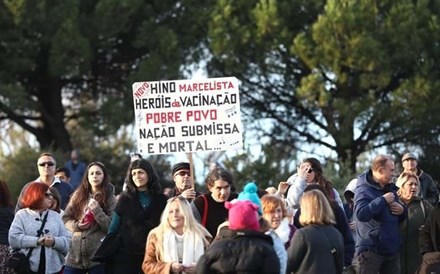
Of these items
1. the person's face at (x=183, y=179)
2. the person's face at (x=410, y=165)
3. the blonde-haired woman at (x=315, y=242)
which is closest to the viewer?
the blonde-haired woman at (x=315, y=242)

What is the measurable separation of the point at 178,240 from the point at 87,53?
53.7ft

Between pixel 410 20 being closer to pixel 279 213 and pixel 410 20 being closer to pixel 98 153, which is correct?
pixel 98 153

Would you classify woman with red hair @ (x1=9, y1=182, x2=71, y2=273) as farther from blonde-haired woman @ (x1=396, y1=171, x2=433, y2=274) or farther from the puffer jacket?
blonde-haired woman @ (x1=396, y1=171, x2=433, y2=274)

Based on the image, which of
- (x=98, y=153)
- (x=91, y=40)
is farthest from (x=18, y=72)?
(x=98, y=153)

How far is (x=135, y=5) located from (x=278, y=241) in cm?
1756

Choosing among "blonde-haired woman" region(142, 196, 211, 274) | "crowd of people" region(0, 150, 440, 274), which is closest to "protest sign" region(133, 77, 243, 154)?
"crowd of people" region(0, 150, 440, 274)

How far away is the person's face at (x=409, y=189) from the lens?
1346 centimetres

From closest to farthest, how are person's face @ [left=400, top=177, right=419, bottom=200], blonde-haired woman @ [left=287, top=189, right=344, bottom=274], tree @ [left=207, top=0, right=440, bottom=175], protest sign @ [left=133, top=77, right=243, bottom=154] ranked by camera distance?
blonde-haired woman @ [left=287, top=189, right=344, bottom=274] → person's face @ [left=400, top=177, right=419, bottom=200] → protest sign @ [left=133, top=77, right=243, bottom=154] → tree @ [left=207, top=0, right=440, bottom=175]

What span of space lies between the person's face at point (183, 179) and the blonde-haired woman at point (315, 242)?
286cm

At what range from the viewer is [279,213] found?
1037 centimetres

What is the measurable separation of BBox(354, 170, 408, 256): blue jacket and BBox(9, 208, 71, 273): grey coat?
3.14 metres

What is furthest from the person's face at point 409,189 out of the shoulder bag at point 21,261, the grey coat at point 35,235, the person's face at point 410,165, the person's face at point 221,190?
the shoulder bag at point 21,261

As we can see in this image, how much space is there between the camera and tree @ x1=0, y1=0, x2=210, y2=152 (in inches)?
1024

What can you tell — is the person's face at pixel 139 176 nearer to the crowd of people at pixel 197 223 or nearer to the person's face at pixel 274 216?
the crowd of people at pixel 197 223
